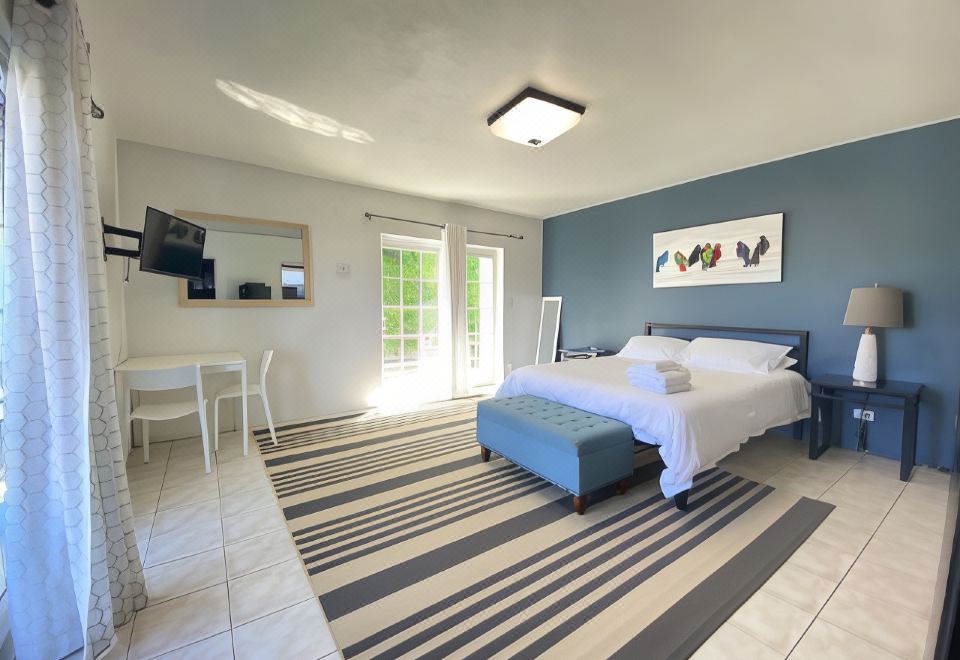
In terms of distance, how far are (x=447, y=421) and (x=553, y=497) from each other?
172cm

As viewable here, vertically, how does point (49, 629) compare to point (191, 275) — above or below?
below

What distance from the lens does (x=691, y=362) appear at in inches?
139

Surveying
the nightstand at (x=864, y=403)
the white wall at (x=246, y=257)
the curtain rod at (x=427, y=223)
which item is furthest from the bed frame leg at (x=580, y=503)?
the curtain rod at (x=427, y=223)

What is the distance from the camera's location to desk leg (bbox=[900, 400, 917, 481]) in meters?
2.56

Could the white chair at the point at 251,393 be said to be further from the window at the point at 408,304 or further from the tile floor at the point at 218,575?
the window at the point at 408,304

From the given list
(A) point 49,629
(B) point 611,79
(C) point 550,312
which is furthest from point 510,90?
(C) point 550,312

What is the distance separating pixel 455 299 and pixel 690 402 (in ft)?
9.85

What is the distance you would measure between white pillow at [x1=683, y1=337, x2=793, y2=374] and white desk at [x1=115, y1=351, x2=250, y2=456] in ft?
12.5

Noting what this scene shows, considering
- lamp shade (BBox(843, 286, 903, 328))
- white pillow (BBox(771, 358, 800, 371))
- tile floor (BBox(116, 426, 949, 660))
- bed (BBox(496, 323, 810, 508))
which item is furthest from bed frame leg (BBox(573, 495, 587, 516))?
lamp shade (BBox(843, 286, 903, 328))

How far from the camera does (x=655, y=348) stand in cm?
392

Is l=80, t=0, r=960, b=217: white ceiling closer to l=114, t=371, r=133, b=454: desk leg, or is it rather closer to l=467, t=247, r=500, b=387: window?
l=114, t=371, r=133, b=454: desk leg

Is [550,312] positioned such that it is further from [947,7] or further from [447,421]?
[947,7]

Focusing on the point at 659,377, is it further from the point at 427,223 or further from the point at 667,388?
the point at 427,223

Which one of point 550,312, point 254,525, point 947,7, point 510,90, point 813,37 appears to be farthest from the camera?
point 550,312
